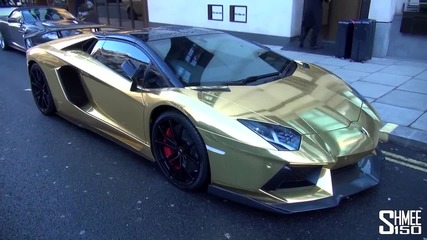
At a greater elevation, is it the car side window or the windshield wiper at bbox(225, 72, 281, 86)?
the car side window

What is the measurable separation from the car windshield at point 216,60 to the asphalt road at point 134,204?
1021 millimetres

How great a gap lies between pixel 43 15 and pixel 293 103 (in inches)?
351

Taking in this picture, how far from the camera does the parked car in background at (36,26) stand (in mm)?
8094

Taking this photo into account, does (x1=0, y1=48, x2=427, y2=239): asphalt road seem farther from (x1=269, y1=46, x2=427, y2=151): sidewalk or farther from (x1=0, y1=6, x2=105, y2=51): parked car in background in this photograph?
(x1=0, y1=6, x2=105, y2=51): parked car in background

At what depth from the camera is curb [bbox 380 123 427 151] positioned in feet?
13.3

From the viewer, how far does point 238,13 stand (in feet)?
34.6

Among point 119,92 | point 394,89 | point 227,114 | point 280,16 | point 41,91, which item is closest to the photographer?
point 227,114

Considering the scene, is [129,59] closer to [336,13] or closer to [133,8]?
[336,13]

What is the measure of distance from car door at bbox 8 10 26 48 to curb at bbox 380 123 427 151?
8758 millimetres

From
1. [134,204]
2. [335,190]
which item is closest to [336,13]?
[335,190]

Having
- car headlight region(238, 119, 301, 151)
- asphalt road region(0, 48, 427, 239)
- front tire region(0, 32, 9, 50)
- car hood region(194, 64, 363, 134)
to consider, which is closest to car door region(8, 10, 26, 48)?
front tire region(0, 32, 9, 50)

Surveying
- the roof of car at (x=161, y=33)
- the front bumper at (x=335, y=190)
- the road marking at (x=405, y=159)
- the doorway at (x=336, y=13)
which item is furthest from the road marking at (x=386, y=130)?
the doorway at (x=336, y=13)

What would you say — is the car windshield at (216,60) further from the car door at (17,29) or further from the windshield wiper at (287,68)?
the car door at (17,29)

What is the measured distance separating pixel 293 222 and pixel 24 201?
2.22m
